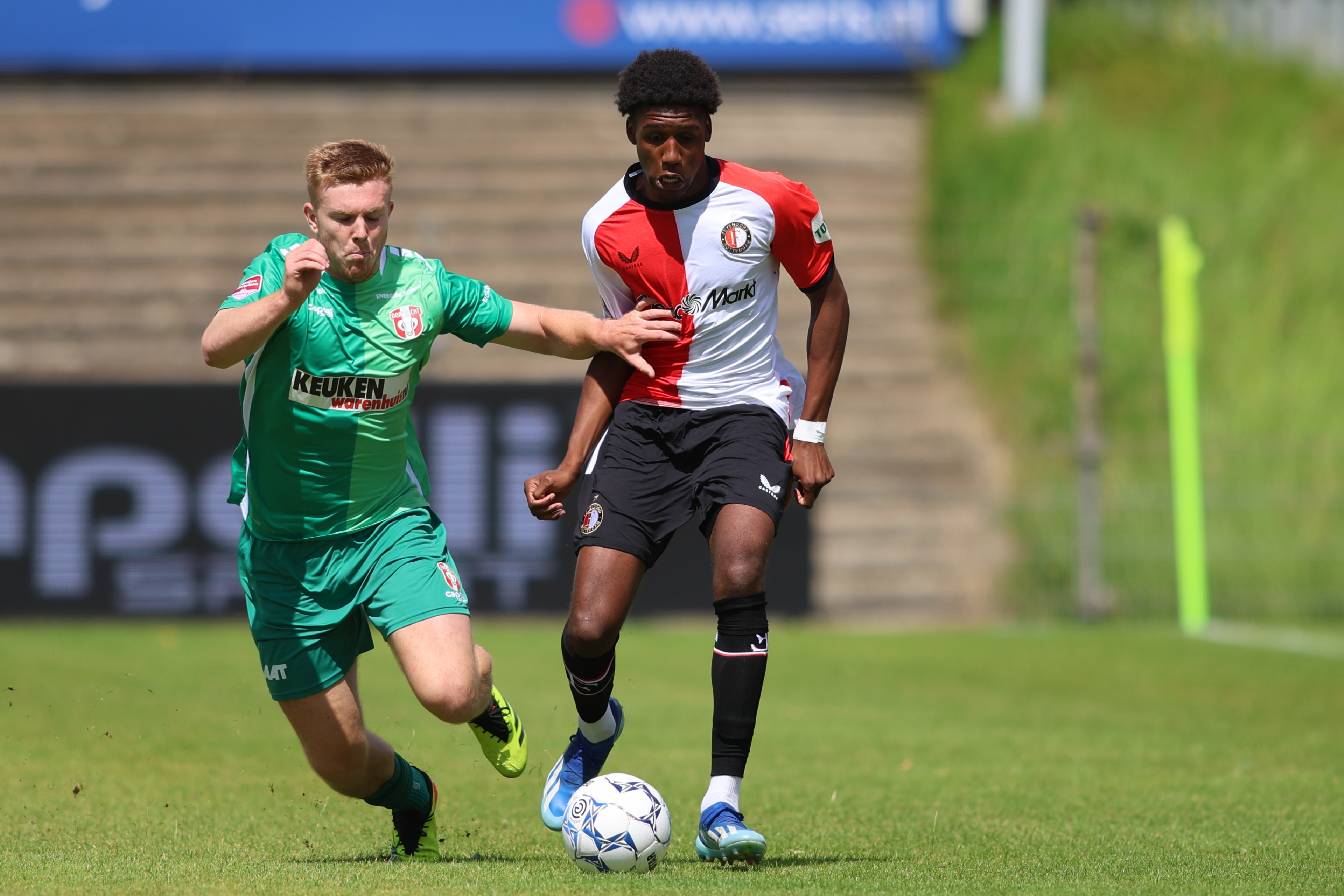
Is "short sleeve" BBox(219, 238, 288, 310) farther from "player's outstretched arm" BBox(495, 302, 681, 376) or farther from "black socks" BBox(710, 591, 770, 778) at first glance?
"black socks" BBox(710, 591, 770, 778)

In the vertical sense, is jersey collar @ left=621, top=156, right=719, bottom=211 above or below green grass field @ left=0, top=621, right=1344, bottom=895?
above

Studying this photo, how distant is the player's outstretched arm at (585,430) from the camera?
5199mm

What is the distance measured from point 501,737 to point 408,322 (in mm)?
1392

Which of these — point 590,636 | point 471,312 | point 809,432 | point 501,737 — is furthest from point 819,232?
point 501,737

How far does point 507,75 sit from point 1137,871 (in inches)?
678

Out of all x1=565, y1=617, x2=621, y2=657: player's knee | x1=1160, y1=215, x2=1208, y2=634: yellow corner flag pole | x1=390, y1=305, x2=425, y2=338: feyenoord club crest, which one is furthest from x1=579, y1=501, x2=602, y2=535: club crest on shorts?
x1=1160, y1=215, x2=1208, y2=634: yellow corner flag pole

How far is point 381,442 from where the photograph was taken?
5078 mm

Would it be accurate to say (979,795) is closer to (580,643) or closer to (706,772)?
(706,772)

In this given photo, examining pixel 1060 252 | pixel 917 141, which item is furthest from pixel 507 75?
pixel 1060 252

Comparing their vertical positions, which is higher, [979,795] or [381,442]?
[381,442]

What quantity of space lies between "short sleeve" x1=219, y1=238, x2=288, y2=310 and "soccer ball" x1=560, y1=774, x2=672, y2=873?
1.79 metres

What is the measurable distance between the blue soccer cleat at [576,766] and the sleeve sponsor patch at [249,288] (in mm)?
1871

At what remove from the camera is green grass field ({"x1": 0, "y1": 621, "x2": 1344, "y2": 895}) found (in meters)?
4.55

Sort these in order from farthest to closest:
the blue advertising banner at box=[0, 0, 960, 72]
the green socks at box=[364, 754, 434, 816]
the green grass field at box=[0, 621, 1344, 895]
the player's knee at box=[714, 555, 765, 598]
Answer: the blue advertising banner at box=[0, 0, 960, 72]
the green socks at box=[364, 754, 434, 816]
the player's knee at box=[714, 555, 765, 598]
the green grass field at box=[0, 621, 1344, 895]
